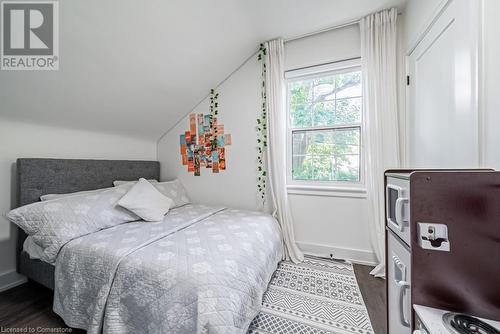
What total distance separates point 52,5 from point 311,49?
2.28 meters

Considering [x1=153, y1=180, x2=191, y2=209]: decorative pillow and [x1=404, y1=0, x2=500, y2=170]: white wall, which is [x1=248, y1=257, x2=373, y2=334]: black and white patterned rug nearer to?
[x1=404, y1=0, x2=500, y2=170]: white wall

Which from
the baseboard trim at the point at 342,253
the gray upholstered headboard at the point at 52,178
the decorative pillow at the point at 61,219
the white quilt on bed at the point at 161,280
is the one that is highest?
the gray upholstered headboard at the point at 52,178

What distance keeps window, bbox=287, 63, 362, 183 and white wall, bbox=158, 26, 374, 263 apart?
200 mm

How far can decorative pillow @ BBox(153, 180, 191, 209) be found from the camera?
2.53m

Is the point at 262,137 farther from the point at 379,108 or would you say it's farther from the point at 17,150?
the point at 17,150

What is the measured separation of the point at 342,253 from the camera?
226 centimetres

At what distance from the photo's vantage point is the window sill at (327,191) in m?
2.19

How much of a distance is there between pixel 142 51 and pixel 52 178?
4.85ft

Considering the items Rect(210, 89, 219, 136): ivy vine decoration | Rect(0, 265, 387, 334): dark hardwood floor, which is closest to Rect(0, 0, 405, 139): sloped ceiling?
Rect(210, 89, 219, 136): ivy vine decoration

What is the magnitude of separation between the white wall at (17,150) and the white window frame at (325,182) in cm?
237

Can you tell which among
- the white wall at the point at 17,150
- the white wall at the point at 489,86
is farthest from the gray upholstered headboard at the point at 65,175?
the white wall at the point at 489,86

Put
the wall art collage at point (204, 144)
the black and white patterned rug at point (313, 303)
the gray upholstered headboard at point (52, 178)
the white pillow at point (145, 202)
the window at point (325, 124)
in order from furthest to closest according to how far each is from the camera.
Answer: the wall art collage at point (204, 144) → the window at point (325, 124) → the white pillow at point (145, 202) → the gray upholstered headboard at point (52, 178) → the black and white patterned rug at point (313, 303)

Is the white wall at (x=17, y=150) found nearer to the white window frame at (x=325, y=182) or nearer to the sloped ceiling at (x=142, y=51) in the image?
the sloped ceiling at (x=142, y=51)

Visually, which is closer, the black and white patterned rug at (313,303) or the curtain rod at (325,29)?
the black and white patterned rug at (313,303)
